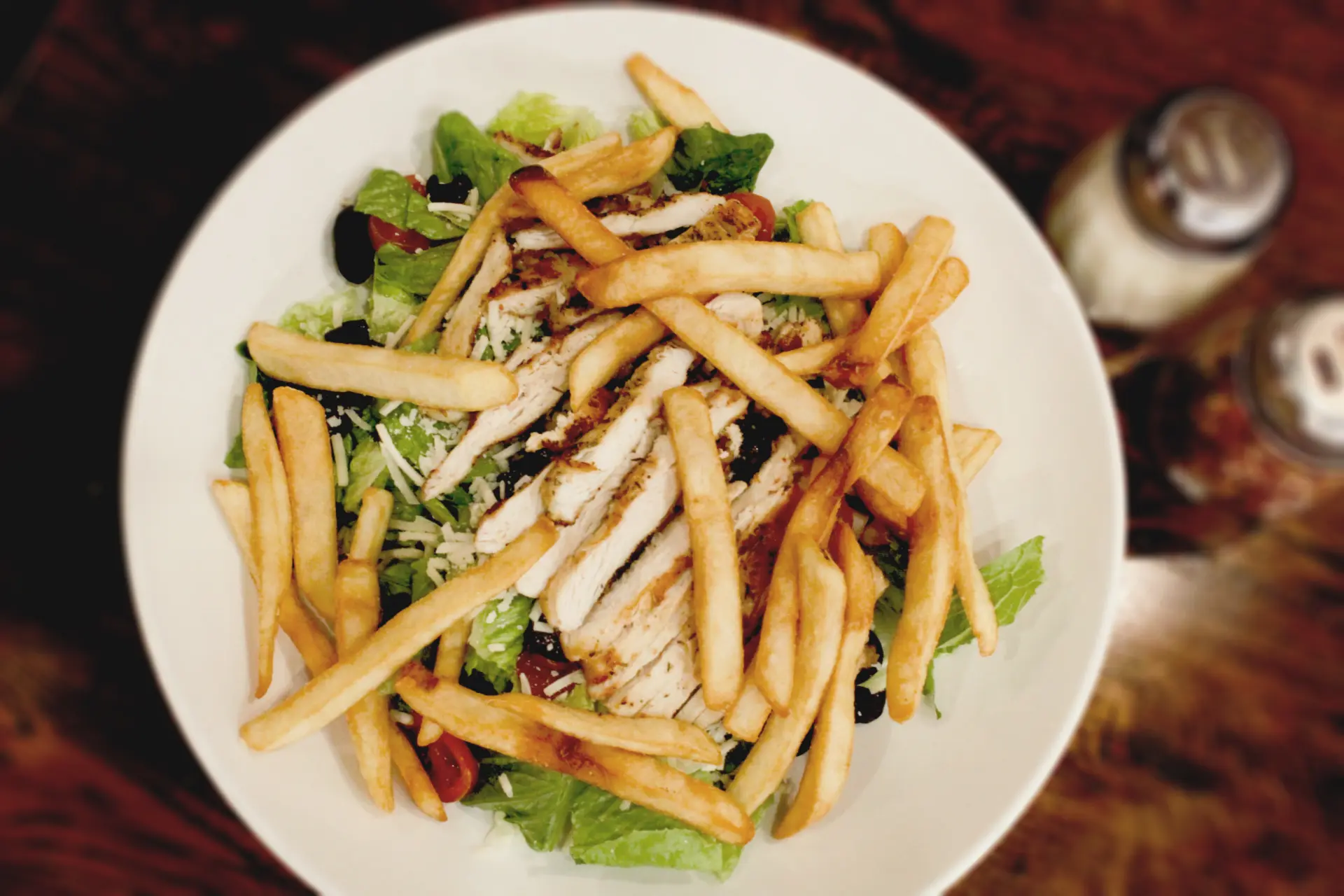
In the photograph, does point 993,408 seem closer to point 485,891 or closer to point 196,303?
point 485,891

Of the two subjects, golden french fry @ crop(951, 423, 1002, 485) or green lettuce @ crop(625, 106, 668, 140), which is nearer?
golden french fry @ crop(951, 423, 1002, 485)

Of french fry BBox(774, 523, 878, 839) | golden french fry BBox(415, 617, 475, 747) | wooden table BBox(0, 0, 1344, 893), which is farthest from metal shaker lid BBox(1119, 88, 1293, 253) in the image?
golden french fry BBox(415, 617, 475, 747)

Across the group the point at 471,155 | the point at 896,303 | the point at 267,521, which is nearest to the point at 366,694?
the point at 267,521

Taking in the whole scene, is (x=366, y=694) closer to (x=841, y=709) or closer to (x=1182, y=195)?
(x=841, y=709)

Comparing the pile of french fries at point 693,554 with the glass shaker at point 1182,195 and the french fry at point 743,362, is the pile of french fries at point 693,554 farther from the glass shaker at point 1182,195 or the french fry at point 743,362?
the glass shaker at point 1182,195

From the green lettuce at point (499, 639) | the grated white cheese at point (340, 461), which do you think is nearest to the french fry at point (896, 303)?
the green lettuce at point (499, 639)

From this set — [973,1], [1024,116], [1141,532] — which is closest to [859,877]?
[1141,532]

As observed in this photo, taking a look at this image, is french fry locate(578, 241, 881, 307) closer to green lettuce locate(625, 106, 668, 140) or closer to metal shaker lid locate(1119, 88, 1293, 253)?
green lettuce locate(625, 106, 668, 140)
